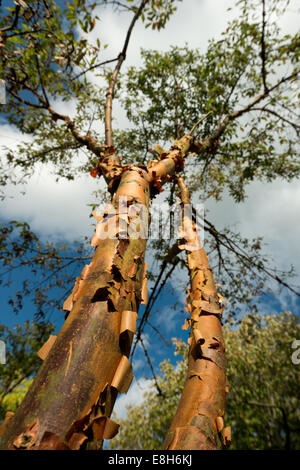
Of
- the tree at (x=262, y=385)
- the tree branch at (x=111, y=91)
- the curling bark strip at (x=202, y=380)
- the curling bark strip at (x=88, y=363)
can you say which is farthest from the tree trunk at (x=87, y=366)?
the tree at (x=262, y=385)

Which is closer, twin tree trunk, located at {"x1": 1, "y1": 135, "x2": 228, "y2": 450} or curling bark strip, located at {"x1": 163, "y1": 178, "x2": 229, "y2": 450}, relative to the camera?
twin tree trunk, located at {"x1": 1, "y1": 135, "x2": 228, "y2": 450}

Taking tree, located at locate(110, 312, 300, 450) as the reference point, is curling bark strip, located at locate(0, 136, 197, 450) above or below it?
Answer: below

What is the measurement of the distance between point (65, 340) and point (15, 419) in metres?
0.25

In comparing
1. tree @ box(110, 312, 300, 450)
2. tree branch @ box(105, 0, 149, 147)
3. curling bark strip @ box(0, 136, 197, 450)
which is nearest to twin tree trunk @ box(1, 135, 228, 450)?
curling bark strip @ box(0, 136, 197, 450)

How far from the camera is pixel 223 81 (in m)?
5.45

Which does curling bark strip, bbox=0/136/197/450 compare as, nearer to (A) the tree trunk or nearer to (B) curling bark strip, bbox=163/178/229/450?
(A) the tree trunk

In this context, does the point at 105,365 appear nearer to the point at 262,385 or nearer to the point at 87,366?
the point at 87,366

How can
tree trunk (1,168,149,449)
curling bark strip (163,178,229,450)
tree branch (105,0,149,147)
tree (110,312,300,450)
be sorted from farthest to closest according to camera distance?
tree (110,312,300,450) < tree branch (105,0,149,147) < curling bark strip (163,178,229,450) < tree trunk (1,168,149,449)

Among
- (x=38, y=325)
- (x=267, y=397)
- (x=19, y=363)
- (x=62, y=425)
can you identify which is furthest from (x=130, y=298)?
(x=267, y=397)

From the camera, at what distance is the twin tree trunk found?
71 centimetres

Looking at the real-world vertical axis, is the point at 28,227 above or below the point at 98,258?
above

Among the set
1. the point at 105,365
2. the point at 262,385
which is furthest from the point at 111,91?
the point at 262,385

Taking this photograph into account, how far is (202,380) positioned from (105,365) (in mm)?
662
